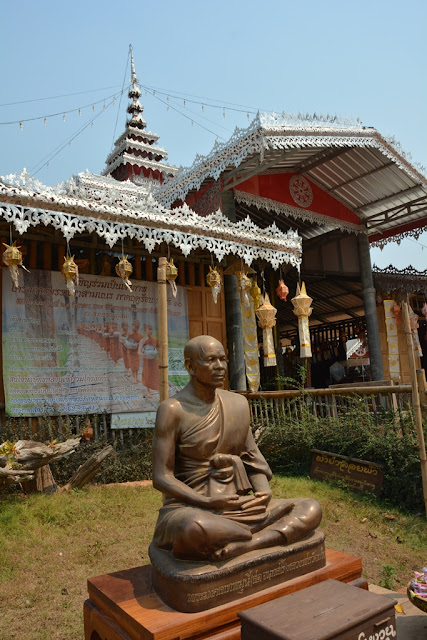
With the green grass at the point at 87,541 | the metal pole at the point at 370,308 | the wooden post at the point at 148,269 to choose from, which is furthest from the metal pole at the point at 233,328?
the metal pole at the point at 370,308

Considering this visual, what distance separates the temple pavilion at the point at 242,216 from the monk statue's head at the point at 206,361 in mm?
4140

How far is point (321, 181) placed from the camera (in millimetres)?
12398

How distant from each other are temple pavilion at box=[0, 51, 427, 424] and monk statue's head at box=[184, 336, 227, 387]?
13.6ft

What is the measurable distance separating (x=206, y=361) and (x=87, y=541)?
2847 millimetres

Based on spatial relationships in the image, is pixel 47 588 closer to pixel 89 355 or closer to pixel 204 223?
pixel 89 355

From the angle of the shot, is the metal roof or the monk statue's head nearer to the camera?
the monk statue's head

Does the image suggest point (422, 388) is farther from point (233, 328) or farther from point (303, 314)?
point (233, 328)

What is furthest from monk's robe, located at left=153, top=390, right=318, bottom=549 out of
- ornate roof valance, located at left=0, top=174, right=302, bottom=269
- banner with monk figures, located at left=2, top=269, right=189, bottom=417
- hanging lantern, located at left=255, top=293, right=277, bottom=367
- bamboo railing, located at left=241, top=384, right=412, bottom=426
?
hanging lantern, located at left=255, top=293, right=277, bottom=367

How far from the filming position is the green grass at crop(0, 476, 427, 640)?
3.69 metres

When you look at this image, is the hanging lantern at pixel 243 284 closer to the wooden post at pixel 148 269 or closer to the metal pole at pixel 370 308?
the wooden post at pixel 148 269

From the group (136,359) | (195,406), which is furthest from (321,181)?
(195,406)

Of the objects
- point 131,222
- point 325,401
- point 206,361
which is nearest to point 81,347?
point 131,222

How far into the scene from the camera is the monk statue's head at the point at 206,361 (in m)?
3.13

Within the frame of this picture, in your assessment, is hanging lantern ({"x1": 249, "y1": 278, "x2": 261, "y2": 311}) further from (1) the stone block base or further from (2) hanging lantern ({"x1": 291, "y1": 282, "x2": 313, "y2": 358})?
(1) the stone block base
